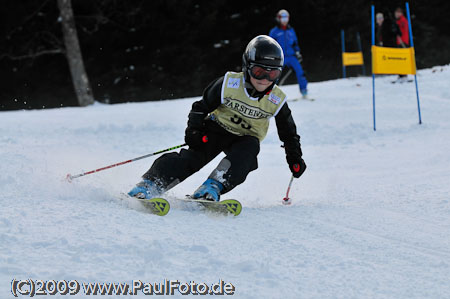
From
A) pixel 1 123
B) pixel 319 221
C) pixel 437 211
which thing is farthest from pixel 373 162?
pixel 1 123

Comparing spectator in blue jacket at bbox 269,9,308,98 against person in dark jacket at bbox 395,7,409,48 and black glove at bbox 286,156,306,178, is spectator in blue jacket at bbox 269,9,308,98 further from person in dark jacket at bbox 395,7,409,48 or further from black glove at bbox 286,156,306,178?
black glove at bbox 286,156,306,178

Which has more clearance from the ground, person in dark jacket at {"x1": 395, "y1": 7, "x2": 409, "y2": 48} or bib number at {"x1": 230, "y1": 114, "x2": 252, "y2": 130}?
bib number at {"x1": 230, "y1": 114, "x2": 252, "y2": 130}

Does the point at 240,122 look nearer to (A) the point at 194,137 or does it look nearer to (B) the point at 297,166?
(A) the point at 194,137

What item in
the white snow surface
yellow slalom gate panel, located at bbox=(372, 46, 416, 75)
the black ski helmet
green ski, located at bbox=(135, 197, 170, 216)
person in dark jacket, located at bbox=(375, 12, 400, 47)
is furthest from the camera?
person in dark jacket, located at bbox=(375, 12, 400, 47)

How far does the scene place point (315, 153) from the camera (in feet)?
24.1

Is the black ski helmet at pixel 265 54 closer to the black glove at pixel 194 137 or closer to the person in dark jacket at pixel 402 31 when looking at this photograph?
the black glove at pixel 194 137

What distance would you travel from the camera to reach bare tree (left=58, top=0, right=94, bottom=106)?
608 inches

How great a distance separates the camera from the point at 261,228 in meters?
3.26

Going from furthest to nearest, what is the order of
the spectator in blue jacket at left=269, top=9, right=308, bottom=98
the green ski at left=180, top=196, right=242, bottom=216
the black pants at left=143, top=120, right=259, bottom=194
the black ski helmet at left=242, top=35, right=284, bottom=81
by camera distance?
the spectator in blue jacket at left=269, top=9, right=308, bottom=98 < the black ski helmet at left=242, top=35, right=284, bottom=81 < the black pants at left=143, top=120, right=259, bottom=194 < the green ski at left=180, top=196, right=242, bottom=216

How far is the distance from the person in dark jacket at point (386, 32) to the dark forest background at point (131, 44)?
7.56 meters

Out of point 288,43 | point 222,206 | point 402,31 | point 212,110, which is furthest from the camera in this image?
point 402,31

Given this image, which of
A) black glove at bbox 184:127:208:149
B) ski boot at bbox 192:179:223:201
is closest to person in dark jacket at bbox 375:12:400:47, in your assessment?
black glove at bbox 184:127:208:149

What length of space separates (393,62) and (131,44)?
1329cm

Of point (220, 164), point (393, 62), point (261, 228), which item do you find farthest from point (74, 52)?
point (261, 228)
